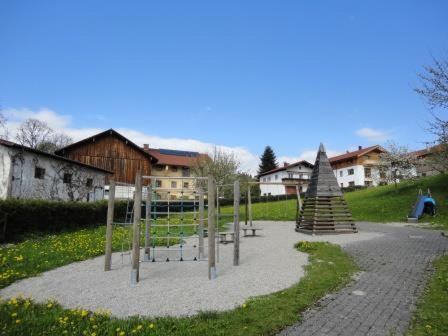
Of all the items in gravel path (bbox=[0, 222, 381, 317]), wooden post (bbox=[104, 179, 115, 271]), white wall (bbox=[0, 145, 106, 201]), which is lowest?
gravel path (bbox=[0, 222, 381, 317])

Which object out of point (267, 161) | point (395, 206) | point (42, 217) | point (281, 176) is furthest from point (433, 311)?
point (267, 161)

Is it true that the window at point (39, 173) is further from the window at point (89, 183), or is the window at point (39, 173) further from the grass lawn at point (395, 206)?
the grass lawn at point (395, 206)

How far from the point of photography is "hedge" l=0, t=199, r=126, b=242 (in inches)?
543

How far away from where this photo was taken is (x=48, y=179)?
2355cm

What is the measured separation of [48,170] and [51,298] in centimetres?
1993

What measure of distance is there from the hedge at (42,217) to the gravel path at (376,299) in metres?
13.5

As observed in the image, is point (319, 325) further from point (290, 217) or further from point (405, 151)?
point (405, 151)

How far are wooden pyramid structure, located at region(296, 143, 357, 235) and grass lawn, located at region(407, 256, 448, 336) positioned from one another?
945 centimetres

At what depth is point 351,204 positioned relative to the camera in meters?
31.1

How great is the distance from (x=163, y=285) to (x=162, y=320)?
239 centimetres

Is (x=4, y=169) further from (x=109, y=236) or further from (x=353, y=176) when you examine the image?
(x=353, y=176)

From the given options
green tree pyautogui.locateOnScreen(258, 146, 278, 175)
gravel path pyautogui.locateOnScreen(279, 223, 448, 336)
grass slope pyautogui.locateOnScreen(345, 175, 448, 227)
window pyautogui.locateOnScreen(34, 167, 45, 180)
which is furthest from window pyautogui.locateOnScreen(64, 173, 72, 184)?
green tree pyautogui.locateOnScreen(258, 146, 278, 175)

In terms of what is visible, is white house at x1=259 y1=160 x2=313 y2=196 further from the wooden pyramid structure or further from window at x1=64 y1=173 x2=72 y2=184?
the wooden pyramid structure

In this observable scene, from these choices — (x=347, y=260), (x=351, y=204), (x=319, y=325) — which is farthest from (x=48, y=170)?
(x=351, y=204)
